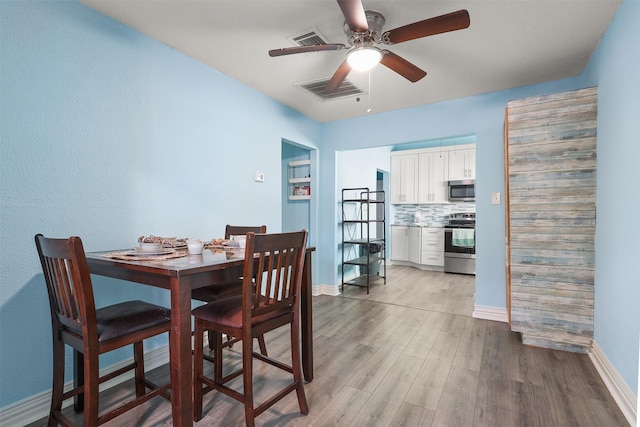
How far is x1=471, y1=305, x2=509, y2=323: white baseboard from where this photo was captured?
3.10 meters

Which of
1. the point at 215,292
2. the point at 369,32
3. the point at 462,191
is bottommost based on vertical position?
the point at 215,292

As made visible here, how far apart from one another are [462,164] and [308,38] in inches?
170

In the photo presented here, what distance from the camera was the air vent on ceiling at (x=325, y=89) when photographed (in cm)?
294

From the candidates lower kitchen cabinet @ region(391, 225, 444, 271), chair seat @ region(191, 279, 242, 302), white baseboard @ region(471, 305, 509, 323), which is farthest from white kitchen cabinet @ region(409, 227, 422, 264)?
chair seat @ region(191, 279, 242, 302)

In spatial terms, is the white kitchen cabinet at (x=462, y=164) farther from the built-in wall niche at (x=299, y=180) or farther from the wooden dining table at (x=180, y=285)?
the wooden dining table at (x=180, y=285)

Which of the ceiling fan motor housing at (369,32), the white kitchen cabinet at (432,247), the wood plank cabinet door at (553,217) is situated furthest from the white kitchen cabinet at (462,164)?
the ceiling fan motor housing at (369,32)

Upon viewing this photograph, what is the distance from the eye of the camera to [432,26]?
1638mm

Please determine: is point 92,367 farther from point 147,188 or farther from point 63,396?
point 147,188

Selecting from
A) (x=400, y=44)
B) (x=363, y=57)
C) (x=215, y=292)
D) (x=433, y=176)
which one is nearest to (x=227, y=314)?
(x=215, y=292)

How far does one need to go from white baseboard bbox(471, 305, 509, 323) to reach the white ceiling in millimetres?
2269

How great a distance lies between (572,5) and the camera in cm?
184

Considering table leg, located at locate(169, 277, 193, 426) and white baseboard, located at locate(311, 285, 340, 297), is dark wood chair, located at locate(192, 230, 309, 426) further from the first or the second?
white baseboard, located at locate(311, 285, 340, 297)

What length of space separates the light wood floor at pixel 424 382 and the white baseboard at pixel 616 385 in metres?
0.04

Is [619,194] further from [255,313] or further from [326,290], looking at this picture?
[326,290]
